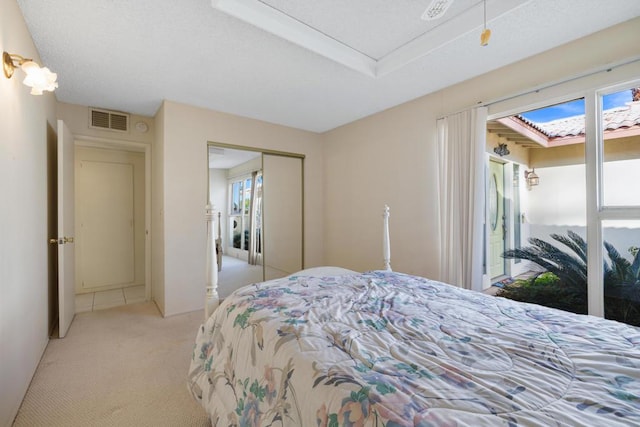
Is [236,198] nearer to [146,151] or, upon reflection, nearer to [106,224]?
[146,151]

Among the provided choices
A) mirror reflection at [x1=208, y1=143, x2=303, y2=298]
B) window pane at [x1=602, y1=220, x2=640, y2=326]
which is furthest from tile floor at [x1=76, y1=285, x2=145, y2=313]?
window pane at [x1=602, y1=220, x2=640, y2=326]

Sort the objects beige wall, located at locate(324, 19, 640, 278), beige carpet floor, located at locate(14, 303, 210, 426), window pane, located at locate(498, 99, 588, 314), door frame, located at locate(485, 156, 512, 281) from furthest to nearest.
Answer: door frame, located at locate(485, 156, 512, 281) → window pane, located at locate(498, 99, 588, 314) → beige wall, located at locate(324, 19, 640, 278) → beige carpet floor, located at locate(14, 303, 210, 426)

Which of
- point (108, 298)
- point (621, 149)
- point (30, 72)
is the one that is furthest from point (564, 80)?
point (108, 298)

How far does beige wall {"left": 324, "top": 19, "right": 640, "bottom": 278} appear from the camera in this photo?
2059mm

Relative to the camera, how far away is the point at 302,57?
7.53 feet

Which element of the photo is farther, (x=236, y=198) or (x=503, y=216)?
(x=236, y=198)

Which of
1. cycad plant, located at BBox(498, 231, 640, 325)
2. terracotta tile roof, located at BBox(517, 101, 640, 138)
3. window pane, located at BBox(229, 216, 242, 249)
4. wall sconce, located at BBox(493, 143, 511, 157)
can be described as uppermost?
terracotta tile roof, located at BBox(517, 101, 640, 138)

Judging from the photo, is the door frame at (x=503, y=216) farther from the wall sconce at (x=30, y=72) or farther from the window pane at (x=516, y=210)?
the wall sconce at (x=30, y=72)

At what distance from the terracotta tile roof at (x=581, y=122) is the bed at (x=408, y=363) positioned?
166cm

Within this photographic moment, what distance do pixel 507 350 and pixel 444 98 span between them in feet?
8.47

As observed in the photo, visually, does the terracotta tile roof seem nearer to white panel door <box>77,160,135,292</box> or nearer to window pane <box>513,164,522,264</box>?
window pane <box>513,164,522,264</box>

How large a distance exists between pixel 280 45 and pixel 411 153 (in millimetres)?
1814

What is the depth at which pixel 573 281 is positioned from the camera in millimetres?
2174

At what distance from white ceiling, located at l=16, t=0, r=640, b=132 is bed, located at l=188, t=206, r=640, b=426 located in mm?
1793
